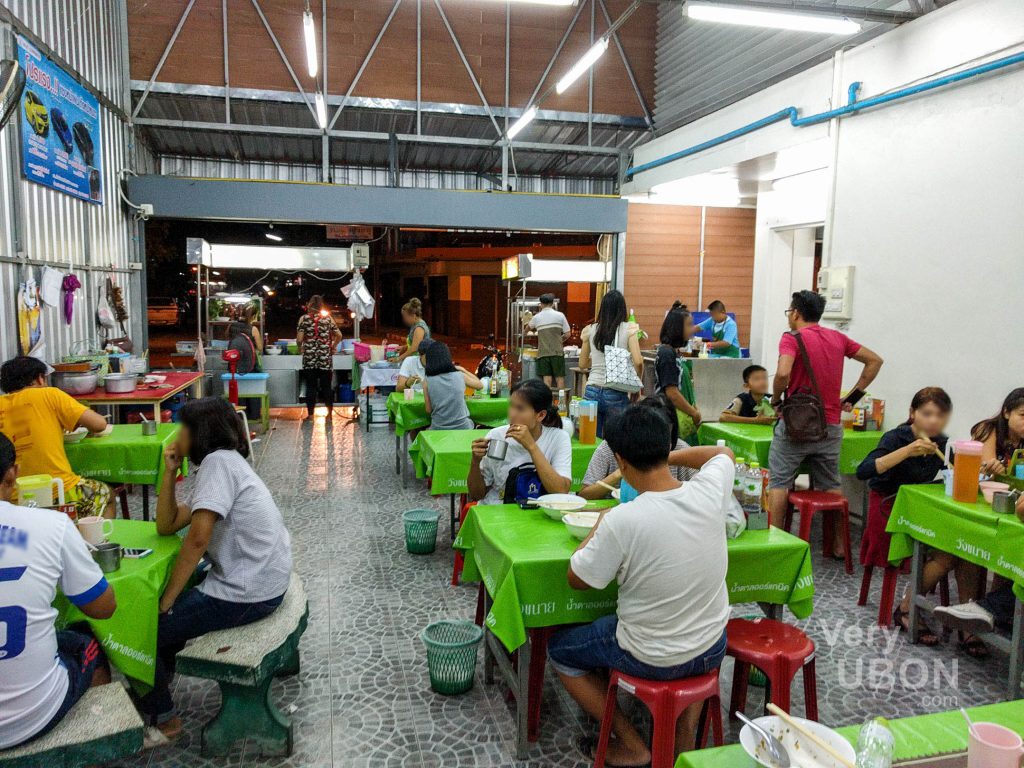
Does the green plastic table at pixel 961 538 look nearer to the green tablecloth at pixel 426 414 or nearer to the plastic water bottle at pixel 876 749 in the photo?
the plastic water bottle at pixel 876 749

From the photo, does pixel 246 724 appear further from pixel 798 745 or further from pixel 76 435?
pixel 76 435

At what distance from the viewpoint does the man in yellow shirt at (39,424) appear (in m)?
4.09

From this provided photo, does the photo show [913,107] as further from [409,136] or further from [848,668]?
[409,136]

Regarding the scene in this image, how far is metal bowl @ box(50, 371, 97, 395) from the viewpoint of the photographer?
5848mm

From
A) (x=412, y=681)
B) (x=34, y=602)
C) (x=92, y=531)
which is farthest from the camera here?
(x=412, y=681)

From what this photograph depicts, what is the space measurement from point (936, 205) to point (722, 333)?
14.2 feet

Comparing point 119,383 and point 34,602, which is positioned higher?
point 119,383

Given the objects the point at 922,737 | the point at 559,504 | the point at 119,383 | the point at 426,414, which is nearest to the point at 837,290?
the point at 426,414

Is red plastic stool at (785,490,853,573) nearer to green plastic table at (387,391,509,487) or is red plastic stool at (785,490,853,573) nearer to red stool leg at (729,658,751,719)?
red stool leg at (729,658,751,719)

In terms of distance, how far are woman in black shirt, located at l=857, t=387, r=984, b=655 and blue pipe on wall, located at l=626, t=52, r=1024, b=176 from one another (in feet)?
8.39

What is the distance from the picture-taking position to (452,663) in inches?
126

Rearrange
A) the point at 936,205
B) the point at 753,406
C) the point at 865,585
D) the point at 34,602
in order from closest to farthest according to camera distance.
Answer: the point at 34,602
the point at 865,585
the point at 936,205
the point at 753,406

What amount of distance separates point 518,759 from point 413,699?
0.64m

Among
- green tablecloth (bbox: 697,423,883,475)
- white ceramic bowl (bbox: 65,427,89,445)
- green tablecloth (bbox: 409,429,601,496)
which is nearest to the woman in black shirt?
green tablecloth (bbox: 697,423,883,475)
